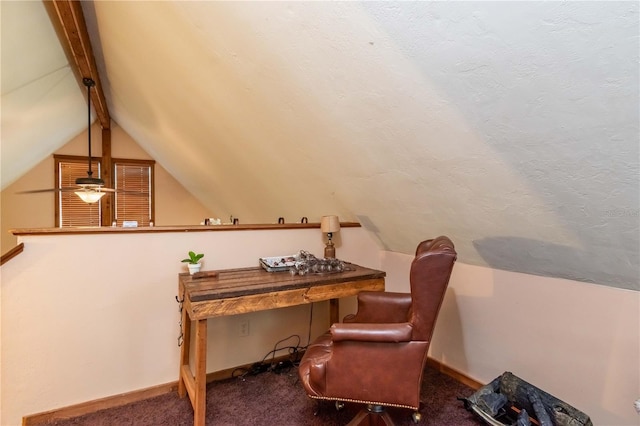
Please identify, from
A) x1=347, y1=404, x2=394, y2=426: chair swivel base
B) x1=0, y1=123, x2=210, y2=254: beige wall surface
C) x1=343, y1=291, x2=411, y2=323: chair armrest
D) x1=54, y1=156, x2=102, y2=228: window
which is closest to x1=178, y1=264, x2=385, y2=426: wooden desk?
x1=343, y1=291, x2=411, y2=323: chair armrest

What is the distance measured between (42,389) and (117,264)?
791mm

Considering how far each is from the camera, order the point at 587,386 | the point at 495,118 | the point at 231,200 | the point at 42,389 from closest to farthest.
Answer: the point at 495,118, the point at 587,386, the point at 42,389, the point at 231,200

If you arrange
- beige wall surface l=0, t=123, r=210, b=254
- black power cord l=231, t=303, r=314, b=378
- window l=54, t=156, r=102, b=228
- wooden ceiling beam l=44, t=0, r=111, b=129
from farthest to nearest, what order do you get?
window l=54, t=156, r=102, b=228, beige wall surface l=0, t=123, r=210, b=254, black power cord l=231, t=303, r=314, b=378, wooden ceiling beam l=44, t=0, r=111, b=129

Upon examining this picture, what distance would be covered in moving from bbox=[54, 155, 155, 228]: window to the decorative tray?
3.79 metres

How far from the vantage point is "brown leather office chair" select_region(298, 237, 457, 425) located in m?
1.50

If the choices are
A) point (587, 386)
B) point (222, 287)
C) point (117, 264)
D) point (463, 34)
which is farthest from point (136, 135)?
point (587, 386)

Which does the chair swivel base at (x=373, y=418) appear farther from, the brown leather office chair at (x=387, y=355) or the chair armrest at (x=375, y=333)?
the chair armrest at (x=375, y=333)

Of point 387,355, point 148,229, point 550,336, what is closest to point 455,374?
point 550,336

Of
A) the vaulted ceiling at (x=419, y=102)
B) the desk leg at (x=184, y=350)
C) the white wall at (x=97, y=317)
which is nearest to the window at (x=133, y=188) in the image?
the vaulted ceiling at (x=419, y=102)

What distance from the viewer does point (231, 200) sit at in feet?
16.8

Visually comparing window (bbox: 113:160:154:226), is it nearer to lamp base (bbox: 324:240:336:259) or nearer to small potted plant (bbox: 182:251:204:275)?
small potted plant (bbox: 182:251:204:275)

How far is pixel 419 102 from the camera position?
4.74 ft

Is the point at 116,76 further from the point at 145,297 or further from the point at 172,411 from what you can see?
the point at 172,411

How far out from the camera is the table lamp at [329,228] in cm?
260
